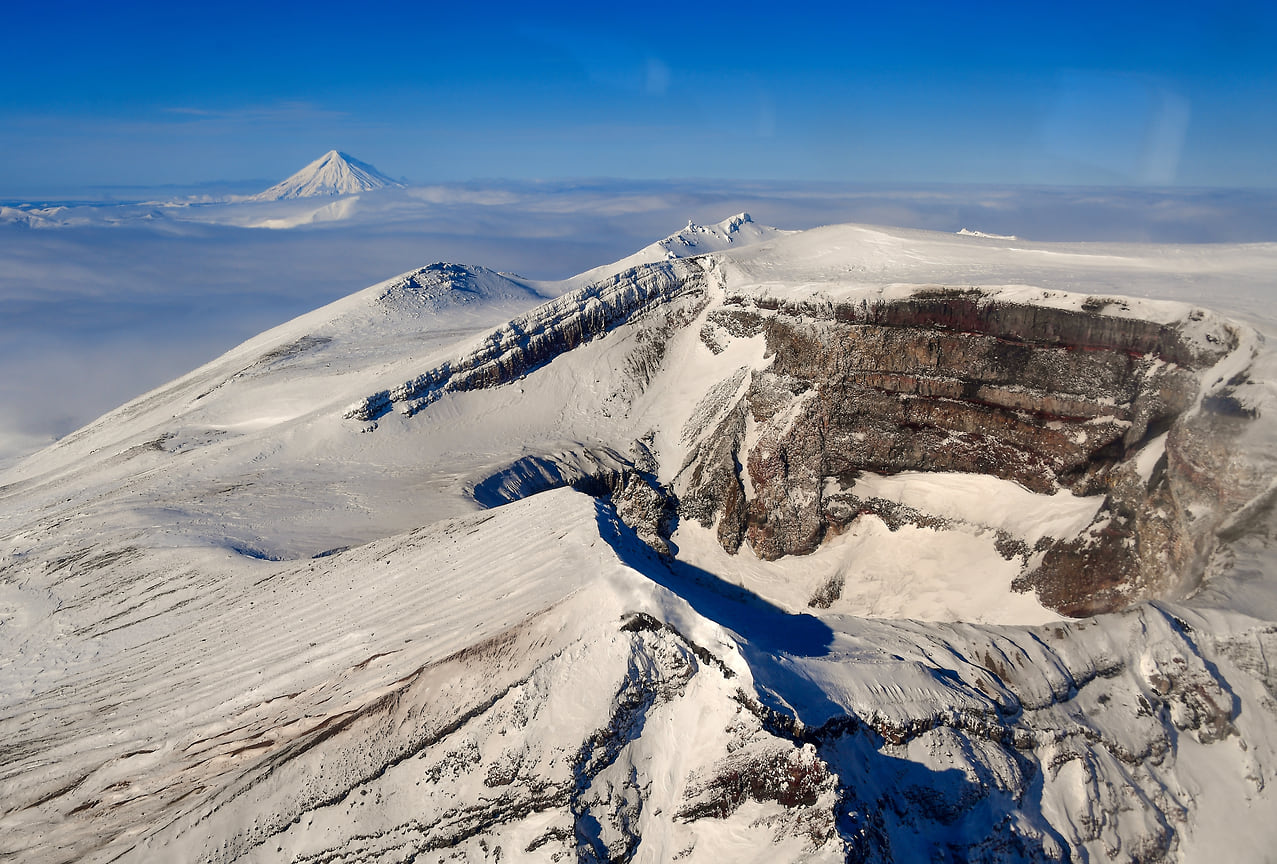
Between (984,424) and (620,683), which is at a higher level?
(984,424)

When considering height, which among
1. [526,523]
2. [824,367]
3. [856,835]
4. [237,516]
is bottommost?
[237,516]

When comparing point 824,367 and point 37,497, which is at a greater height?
point 824,367

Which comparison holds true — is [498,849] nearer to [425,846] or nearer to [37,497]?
[425,846]

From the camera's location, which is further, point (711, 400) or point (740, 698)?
point (711, 400)

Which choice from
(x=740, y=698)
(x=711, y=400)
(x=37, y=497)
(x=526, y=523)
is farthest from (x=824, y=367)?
(x=37, y=497)

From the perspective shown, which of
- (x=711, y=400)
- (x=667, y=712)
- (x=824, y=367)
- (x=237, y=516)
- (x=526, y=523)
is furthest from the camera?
(x=711, y=400)

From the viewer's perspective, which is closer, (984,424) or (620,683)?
(620,683)

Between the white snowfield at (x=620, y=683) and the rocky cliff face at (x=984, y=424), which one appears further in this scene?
the rocky cliff face at (x=984, y=424)

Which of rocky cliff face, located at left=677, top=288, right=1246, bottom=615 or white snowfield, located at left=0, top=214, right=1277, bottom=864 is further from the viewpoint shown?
rocky cliff face, located at left=677, top=288, right=1246, bottom=615
